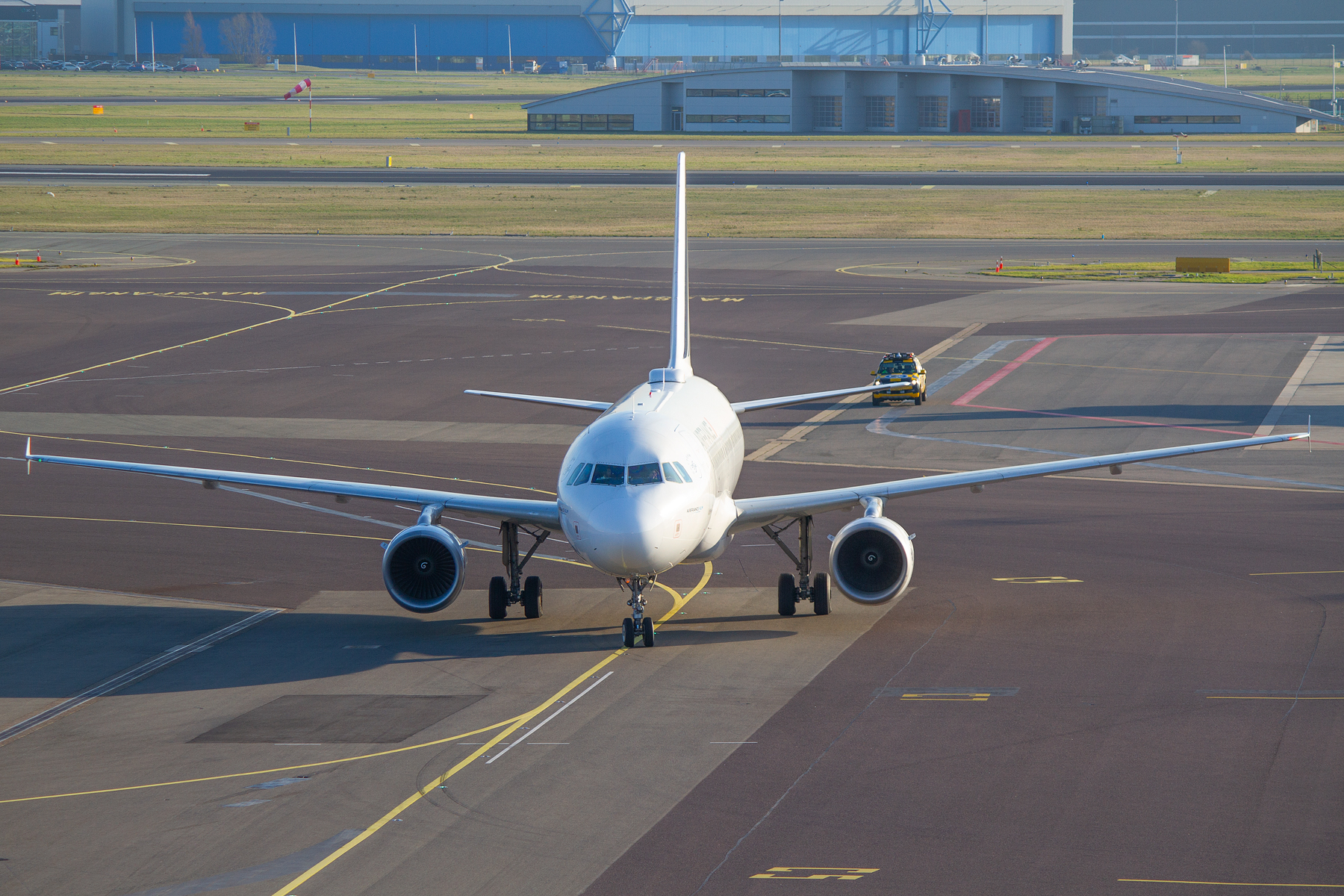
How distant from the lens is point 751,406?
104 feet

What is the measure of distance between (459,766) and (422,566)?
6447 mm

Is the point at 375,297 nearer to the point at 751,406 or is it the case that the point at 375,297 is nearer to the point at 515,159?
the point at 751,406

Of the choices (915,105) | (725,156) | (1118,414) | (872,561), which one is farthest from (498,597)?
(915,105)

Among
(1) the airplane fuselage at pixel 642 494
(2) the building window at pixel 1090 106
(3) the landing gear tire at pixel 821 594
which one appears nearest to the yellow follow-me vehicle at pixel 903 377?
(3) the landing gear tire at pixel 821 594

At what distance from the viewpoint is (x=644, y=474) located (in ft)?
77.9

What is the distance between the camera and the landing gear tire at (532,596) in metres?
27.6

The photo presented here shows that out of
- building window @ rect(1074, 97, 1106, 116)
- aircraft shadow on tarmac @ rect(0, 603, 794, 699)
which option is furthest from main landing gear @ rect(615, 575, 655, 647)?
building window @ rect(1074, 97, 1106, 116)

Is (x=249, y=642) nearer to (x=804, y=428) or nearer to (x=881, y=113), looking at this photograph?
(x=804, y=428)

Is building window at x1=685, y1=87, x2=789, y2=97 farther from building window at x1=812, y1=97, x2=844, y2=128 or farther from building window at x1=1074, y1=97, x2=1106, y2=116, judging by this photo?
building window at x1=1074, y1=97, x2=1106, y2=116

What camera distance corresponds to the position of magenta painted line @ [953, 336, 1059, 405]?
165 feet

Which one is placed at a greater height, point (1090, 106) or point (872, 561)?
point (1090, 106)

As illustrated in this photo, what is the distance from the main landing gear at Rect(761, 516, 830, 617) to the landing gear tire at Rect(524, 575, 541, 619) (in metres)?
4.45

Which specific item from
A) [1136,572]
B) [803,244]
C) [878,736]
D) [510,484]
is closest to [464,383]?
[510,484]

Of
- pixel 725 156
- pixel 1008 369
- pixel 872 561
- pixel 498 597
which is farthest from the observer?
pixel 725 156
